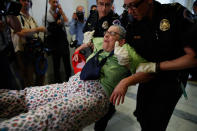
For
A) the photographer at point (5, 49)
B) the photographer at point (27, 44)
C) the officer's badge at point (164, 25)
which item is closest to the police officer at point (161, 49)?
the officer's badge at point (164, 25)

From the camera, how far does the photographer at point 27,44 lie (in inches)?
77.3

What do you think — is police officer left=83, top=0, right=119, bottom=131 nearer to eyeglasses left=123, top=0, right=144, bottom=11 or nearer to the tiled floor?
the tiled floor

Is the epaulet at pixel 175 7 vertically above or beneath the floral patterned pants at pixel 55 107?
above

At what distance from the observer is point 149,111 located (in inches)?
44.6

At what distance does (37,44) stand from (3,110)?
1.26m

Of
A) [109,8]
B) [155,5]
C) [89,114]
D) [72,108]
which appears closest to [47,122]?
[72,108]

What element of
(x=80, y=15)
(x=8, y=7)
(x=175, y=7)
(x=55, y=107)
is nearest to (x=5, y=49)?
(x=8, y=7)

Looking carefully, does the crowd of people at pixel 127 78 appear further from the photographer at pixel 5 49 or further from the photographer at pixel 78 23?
the photographer at pixel 78 23

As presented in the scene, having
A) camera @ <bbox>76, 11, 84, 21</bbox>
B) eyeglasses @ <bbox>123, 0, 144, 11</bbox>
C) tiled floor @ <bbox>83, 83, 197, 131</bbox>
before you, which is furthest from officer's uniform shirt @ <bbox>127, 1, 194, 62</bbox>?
camera @ <bbox>76, 11, 84, 21</bbox>

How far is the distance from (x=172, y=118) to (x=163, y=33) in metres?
1.41

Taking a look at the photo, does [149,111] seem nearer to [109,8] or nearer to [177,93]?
[177,93]

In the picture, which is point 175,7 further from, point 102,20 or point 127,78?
point 102,20

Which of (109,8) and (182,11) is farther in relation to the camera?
(109,8)

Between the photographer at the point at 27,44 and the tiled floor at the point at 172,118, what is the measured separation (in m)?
1.27
